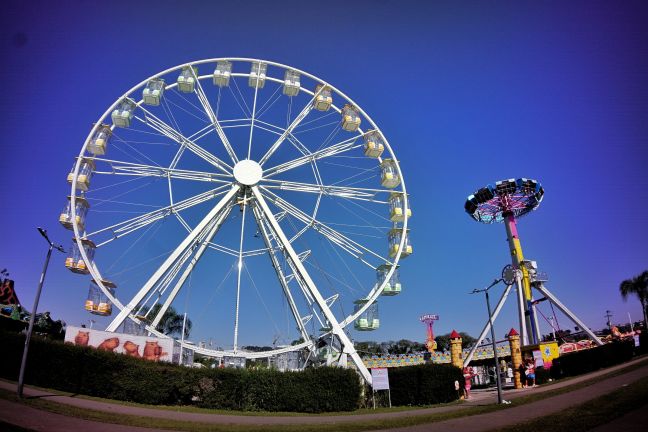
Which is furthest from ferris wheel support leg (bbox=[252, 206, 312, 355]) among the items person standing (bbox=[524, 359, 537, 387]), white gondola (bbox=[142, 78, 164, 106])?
person standing (bbox=[524, 359, 537, 387])

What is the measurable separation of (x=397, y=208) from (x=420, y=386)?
1076 cm

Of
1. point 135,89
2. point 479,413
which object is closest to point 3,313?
point 135,89

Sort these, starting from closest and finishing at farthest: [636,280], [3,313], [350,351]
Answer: [350,351]
[3,313]
[636,280]

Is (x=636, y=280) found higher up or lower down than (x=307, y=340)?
higher up

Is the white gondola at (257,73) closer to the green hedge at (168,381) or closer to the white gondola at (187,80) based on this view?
the white gondola at (187,80)

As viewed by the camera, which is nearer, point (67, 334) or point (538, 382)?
point (67, 334)

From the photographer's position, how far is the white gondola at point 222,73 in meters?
26.5

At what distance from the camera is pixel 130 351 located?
71.2 ft

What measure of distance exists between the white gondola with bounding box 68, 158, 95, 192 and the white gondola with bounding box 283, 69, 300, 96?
40.3ft

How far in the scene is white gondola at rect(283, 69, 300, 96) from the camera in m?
27.2

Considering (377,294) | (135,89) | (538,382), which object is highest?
(135,89)

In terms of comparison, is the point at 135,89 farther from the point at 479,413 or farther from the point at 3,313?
the point at 479,413

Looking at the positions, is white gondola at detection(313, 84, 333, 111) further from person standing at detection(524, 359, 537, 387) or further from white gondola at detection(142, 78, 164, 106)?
person standing at detection(524, 359, 537, 387)

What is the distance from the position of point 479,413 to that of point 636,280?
5254 centimetres
